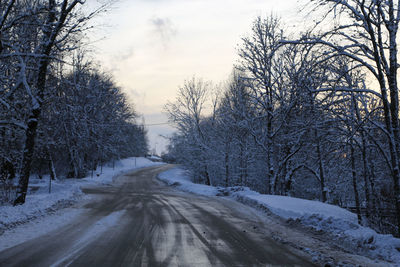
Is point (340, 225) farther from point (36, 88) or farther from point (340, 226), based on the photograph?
point (36, 88)

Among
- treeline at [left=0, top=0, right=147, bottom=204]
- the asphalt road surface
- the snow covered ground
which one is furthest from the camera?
treeline at [left=0, top=0, right=147, bottom=204]

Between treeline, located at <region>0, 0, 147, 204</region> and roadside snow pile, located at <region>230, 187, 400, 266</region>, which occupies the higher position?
treeline, located at <region>0, 0, 147, 204</region>

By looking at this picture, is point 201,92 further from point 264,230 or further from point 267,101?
point 264,230

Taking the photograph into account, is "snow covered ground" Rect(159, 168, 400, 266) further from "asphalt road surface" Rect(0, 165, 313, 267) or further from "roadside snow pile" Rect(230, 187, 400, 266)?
"asphalt road surface" Rect(0, 165, 313, 267)

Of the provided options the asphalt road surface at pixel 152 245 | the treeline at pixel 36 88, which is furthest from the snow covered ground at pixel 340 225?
the treeline at pixel 36 88

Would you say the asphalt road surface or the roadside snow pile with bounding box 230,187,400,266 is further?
the roadside snow pile with bounding box 230,187,400,266

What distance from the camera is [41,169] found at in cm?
3859

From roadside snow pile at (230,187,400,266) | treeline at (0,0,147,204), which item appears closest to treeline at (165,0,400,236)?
roadside snow pile at (230,187,400,266)

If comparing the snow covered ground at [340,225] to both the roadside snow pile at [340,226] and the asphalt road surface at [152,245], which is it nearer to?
the roadside snow pile at [340,226]

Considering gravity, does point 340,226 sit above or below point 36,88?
below

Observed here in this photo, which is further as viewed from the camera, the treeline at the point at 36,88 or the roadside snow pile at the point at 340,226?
the treeline at the point at 36,88

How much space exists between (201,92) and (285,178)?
47.7 ft

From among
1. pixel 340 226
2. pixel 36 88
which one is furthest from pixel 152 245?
pixel 36 88

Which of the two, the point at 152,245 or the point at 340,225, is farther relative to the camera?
the point at 340,225
